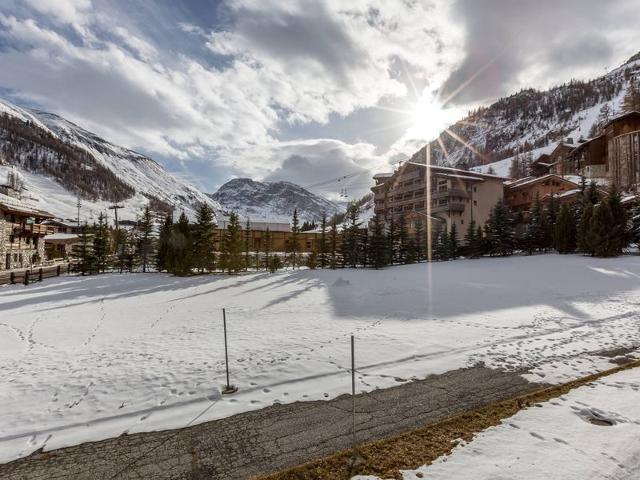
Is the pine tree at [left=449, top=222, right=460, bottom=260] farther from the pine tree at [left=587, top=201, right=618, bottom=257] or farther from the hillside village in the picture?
the pine tree at [left=587, top=201, right=618, bottom=257]

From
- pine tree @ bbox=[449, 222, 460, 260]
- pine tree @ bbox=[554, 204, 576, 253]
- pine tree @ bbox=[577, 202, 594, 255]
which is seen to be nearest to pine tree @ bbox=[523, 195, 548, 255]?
pine tree @ bbox=[554, 204, 576, 253]

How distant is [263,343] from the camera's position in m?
12.1

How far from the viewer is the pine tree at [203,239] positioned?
38.9 metres

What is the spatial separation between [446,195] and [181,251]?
43.9m

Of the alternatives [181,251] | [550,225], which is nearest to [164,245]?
[181,251]

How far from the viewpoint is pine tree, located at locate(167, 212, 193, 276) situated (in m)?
38.2

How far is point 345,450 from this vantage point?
5309 millimetres

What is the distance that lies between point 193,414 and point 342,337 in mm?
6881

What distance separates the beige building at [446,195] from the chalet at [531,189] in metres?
4.49

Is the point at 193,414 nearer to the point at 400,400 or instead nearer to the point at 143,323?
the point at 400,400

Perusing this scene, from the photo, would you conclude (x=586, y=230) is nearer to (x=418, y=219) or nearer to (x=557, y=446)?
(x=418, y=219)

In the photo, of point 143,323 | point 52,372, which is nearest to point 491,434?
point 52,372

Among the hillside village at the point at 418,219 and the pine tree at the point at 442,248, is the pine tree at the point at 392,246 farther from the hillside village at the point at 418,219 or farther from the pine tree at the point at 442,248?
the pine tree at the point at 442,248

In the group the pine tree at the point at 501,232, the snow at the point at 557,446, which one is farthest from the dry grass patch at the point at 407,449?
the pine tree at the point at 501,232
